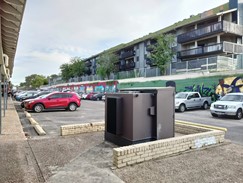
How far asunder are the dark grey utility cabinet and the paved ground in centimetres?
68

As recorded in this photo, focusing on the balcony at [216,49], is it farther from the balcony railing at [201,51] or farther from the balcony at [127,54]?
the balcony at [127,54]

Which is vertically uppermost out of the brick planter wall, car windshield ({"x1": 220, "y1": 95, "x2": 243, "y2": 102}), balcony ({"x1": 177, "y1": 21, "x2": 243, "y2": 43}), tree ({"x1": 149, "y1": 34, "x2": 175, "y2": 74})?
balcony ({"x1": 177, "y1": 21, "x2": 243, "y2": 43})

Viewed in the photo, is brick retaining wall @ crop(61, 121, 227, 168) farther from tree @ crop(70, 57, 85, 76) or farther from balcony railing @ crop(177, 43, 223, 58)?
tree @ crop(70, 57, 85, 76)

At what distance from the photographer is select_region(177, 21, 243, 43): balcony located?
92.8 ft

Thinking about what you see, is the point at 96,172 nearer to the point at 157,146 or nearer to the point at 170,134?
the point at 157,146

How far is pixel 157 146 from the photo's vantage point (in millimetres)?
5203

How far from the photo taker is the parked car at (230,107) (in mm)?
12750

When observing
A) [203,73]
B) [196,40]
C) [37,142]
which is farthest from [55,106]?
[196,40]

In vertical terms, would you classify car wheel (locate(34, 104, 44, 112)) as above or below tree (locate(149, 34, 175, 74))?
below

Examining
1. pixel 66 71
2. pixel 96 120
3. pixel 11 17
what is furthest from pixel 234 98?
pixel 66 71

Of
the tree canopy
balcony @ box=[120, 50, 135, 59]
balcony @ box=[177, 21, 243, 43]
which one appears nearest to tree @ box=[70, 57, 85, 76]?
the tree canopy

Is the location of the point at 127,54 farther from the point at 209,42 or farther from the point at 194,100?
the point at 194,100

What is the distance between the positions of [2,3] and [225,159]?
6.03m

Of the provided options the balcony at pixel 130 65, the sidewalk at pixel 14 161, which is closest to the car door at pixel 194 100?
the sidewalk at pixel 14 161
